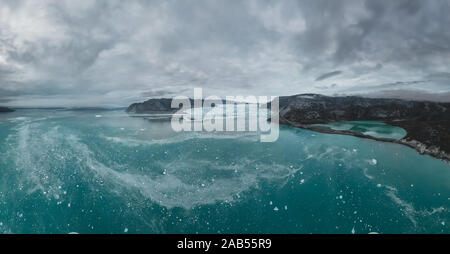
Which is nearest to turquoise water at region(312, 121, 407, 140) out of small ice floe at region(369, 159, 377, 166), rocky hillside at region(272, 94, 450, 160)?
rocky hillside at region(272, 94, 450, 160)

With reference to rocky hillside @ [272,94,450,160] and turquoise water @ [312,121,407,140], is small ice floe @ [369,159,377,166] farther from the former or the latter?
rocky hillside @ [272,94,450,160]

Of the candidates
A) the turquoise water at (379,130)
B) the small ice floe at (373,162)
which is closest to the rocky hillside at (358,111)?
the turquoise water at (379,130)

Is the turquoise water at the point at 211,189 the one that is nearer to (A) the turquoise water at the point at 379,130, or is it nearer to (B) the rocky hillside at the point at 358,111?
(A) the turquoise water at the point at 379,130

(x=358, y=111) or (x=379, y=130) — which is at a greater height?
(x=358, y=111)

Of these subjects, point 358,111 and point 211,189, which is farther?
point 358,111

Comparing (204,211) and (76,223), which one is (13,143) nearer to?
(76,223)

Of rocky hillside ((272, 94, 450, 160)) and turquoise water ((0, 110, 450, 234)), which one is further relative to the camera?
rocky hillside ((272, 94, 450, 160))

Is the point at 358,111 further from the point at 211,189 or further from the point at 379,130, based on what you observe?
the point at 211,189

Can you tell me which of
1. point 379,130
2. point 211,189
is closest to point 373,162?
point 211,189
